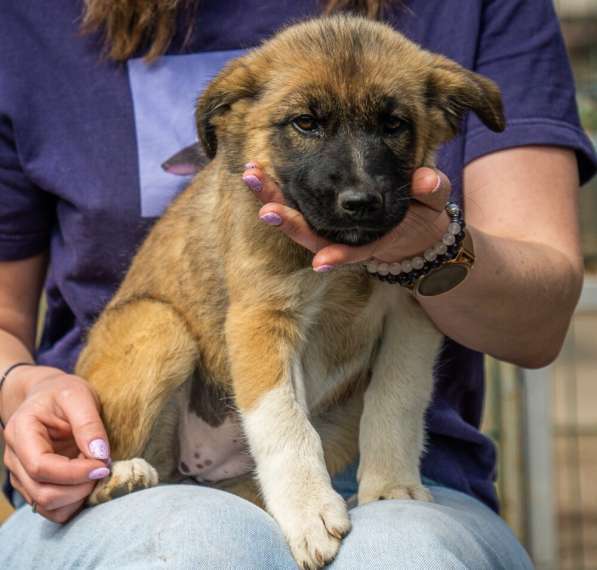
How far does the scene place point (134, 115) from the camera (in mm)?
3270

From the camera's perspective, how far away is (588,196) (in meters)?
6.30

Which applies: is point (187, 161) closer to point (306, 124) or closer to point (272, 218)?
point (306, 124)

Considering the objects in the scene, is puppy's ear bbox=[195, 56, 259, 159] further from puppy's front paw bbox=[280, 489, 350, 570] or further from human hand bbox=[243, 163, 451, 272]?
puppy's front paw bbox=[280, 489, 350, 570]

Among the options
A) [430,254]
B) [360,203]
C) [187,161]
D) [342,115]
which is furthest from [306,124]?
[187,161]

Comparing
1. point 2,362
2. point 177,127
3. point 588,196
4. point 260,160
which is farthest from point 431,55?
point 588,196

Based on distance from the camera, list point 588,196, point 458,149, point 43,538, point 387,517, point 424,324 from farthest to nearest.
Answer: point 588,196 < point 458,149 < point 424,324 < point 43,538 < point 387,517

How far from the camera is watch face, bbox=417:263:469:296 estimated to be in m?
2.64

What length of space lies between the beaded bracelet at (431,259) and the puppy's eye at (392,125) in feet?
0.73

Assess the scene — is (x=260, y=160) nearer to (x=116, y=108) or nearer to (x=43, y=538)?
(x=116, y=108)

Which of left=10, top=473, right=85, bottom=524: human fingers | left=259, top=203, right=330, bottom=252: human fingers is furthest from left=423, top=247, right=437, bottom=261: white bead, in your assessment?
left=10, top=473, right=85, bottom=524: human fingers

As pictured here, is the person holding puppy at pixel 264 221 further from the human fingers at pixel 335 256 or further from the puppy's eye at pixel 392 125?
the puppy's eye at pixel 392 125

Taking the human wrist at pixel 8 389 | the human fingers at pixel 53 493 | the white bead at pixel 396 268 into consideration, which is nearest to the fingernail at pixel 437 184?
the white bead at pixel 396 268

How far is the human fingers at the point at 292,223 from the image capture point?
2480mm

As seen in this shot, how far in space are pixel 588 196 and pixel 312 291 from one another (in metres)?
3.88
